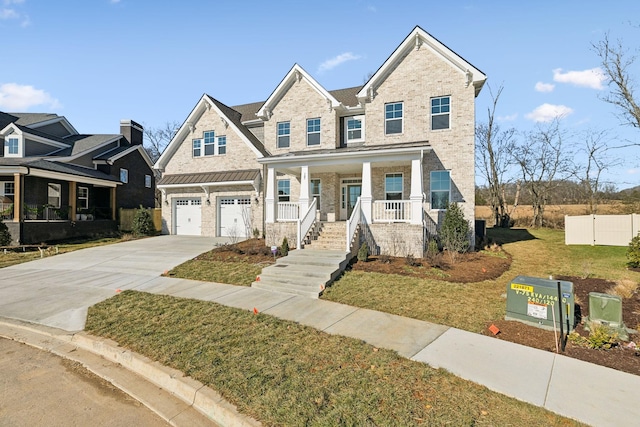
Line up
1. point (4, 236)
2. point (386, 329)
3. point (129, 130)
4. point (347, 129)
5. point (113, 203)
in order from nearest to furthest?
point (386, 329), point (4, 236), point (347, 129), point (113, 203), point (129, 130)

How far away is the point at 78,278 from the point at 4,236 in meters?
10.4

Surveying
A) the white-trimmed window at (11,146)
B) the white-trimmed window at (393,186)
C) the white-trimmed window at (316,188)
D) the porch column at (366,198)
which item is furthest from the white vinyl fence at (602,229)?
the white-trimmed window at (11,146)

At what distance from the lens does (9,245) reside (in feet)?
53.8

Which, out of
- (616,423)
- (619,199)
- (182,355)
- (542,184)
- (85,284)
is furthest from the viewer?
(542,184)

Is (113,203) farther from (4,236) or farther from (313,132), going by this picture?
(313,132)

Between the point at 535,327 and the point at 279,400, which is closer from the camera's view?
the point at 279,400

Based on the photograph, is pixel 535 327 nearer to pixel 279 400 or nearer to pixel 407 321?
pixel 407 321

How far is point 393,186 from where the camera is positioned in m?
15.2

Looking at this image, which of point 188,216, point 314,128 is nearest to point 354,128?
point 314,128

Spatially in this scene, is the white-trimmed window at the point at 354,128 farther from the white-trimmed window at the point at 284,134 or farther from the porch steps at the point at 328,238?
the porch steps at the point at 328,238

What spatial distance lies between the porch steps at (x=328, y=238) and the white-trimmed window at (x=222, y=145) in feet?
31.8

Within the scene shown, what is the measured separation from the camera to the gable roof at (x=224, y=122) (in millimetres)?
18094

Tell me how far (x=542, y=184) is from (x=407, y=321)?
3160cm

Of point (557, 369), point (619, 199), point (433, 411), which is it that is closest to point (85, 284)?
point (433, 411)
